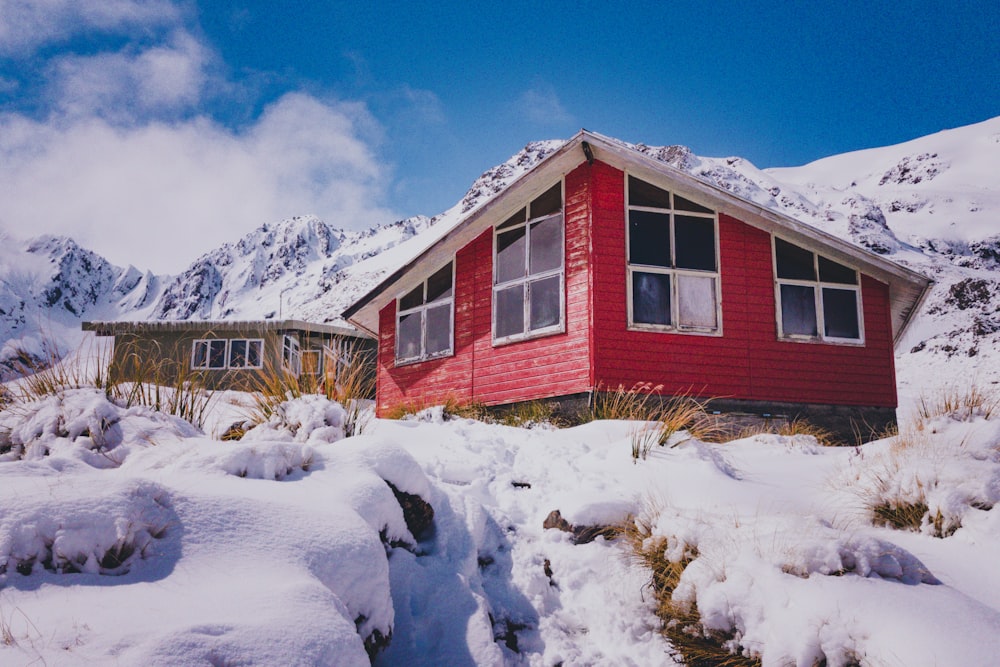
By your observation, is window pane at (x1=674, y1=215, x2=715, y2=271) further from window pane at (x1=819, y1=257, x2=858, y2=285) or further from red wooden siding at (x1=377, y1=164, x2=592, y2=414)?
window pane at (x1=819, y1=257, x2=858, y2=285)

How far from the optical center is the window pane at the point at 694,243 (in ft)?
34.4

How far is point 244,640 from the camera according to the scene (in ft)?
6.93

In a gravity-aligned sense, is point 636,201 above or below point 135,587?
above

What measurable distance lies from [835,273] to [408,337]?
8.09 meters

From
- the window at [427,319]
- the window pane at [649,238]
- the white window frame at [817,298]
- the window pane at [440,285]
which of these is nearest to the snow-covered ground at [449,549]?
the white window frame at [817,298]

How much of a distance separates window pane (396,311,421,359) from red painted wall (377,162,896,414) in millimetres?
1977

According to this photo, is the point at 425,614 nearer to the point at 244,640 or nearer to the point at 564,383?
the point at 244,640

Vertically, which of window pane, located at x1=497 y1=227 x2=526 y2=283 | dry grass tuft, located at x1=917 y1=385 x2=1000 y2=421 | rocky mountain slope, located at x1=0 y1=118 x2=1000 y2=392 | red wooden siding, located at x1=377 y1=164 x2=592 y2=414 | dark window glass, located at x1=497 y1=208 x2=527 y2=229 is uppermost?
rocky mountain slope, located at x1=0 y1=118 x2=1000 y2=392

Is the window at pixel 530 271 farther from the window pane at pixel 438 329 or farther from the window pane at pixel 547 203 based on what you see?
the window pane at pixel 438 329

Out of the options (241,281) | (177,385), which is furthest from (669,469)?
(241,281)

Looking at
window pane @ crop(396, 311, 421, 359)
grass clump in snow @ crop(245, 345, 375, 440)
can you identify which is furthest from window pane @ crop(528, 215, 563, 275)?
grass clump in snow @ crop(245, 345, 375, 440)

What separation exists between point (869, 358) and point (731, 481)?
742 cm

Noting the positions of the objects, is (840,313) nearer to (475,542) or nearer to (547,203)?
(547,203)

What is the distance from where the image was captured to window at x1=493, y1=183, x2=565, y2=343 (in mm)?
10570
